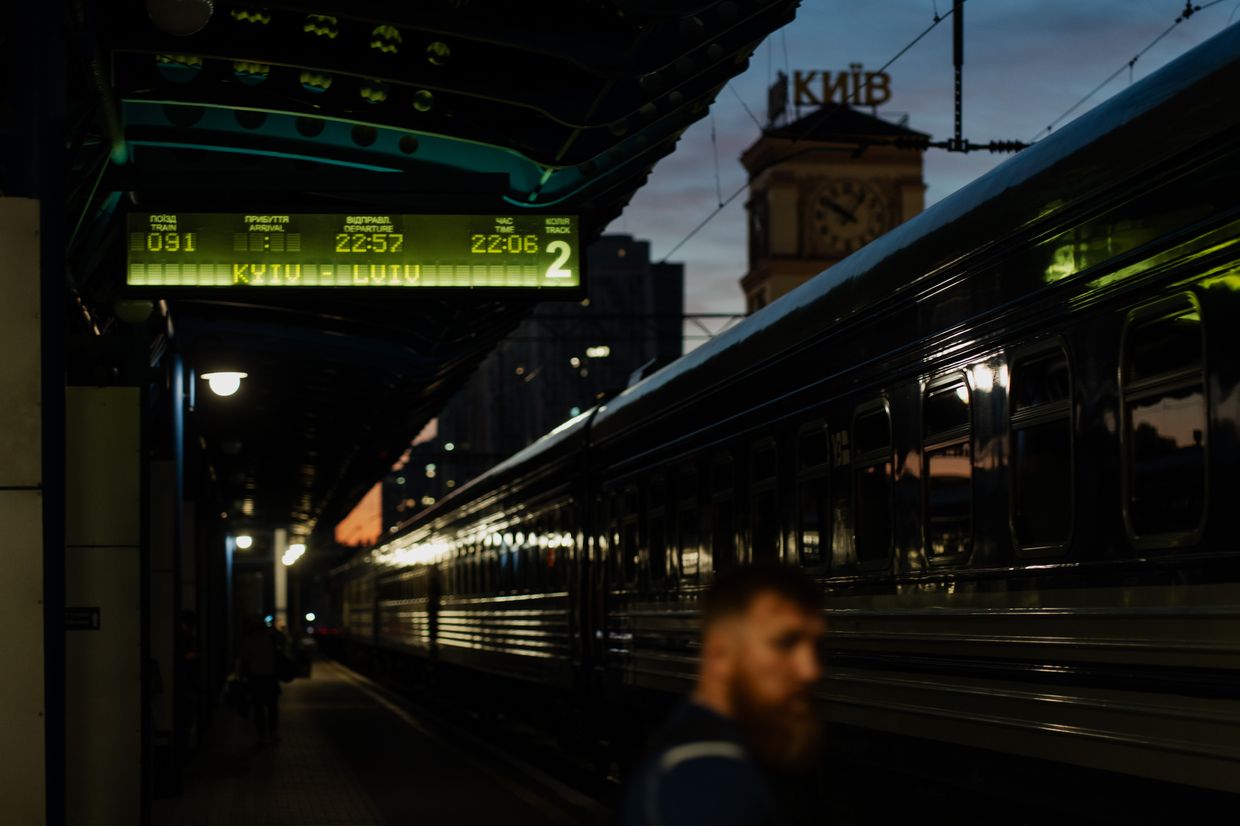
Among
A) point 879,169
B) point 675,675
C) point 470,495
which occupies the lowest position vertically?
point 675,675

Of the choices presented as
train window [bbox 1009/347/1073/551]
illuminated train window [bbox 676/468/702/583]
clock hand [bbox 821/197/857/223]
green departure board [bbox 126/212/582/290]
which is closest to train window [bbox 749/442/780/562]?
illuminated train window [bbox 676/468/702/583]

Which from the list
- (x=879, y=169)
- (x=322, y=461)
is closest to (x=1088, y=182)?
(x=322, y=461)

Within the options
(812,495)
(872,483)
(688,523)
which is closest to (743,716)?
(872,483)

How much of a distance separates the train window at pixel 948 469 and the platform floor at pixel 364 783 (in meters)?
3.05

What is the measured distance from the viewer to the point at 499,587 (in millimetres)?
22531

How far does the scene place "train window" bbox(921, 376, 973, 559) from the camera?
788 centimetres

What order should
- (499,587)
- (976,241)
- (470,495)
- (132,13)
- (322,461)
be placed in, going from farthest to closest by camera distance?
(322,461), (470,495), (499,587), (132,13), (976,241)

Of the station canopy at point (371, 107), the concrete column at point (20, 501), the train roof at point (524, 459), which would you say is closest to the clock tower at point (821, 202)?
the train roof at point (524, 459)

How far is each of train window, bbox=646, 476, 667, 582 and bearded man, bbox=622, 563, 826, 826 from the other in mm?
10154

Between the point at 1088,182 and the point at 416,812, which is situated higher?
the point at 1088,182

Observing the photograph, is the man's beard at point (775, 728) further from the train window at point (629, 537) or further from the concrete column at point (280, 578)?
the concrete column at point (280, 578)

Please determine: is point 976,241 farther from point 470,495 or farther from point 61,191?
point 470,495

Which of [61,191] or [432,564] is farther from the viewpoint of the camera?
[432,564]

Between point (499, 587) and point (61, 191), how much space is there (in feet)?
46.5
